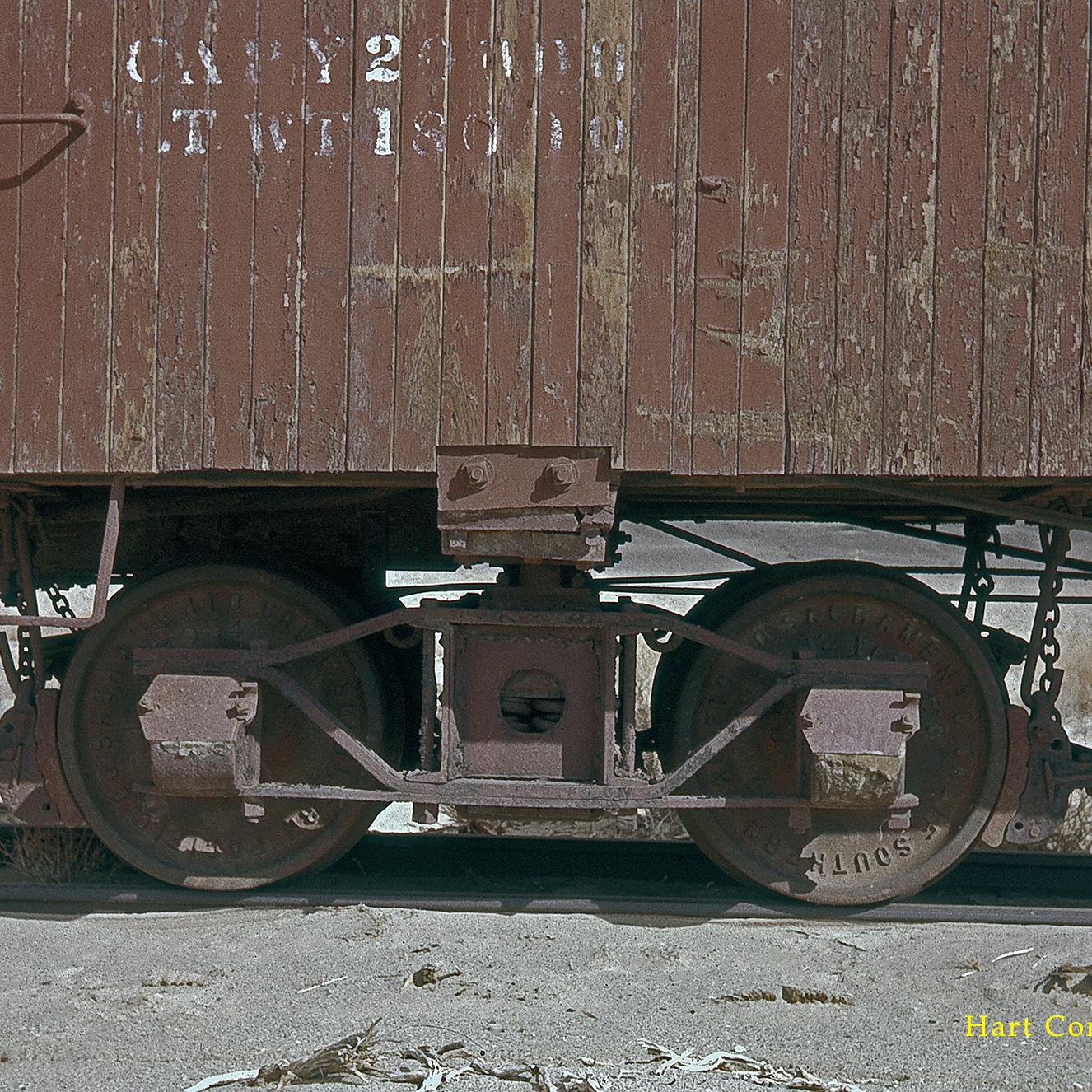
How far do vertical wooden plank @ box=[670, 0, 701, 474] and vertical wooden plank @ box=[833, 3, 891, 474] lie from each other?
56cm

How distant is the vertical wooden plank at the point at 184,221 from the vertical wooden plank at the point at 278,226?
0.70 ft

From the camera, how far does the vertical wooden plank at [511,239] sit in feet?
14.1

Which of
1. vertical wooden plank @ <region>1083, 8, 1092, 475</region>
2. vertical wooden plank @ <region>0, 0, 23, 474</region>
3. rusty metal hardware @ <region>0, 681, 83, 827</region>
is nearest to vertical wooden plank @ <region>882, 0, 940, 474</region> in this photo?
vertical wooden plank @ <region>1083, 8, 1092, 475</region>

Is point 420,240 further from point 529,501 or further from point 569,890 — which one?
point 569,890

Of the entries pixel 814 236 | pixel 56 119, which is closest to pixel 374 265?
pixel 56 119

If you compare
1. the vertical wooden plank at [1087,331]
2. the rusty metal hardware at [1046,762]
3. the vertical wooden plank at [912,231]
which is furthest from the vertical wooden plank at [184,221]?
the rusty metal hardware at [1046,762]

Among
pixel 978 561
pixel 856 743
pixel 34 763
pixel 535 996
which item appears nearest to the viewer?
pixel 535 996

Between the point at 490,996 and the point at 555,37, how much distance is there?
354cm

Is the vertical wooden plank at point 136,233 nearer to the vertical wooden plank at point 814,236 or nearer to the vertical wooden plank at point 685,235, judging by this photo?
the vertical wooden plank at point 685,235

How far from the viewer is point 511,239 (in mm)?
4324

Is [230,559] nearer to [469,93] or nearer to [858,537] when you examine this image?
[469,93]

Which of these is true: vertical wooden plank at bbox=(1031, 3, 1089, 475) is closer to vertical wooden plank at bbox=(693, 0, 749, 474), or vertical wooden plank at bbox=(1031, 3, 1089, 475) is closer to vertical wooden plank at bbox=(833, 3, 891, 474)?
vertical wooden plank at bbox=(833, 3, 891, 474)

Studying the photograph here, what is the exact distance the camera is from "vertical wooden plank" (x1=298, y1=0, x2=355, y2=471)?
4.33 metres

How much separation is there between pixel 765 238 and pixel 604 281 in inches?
25.3
